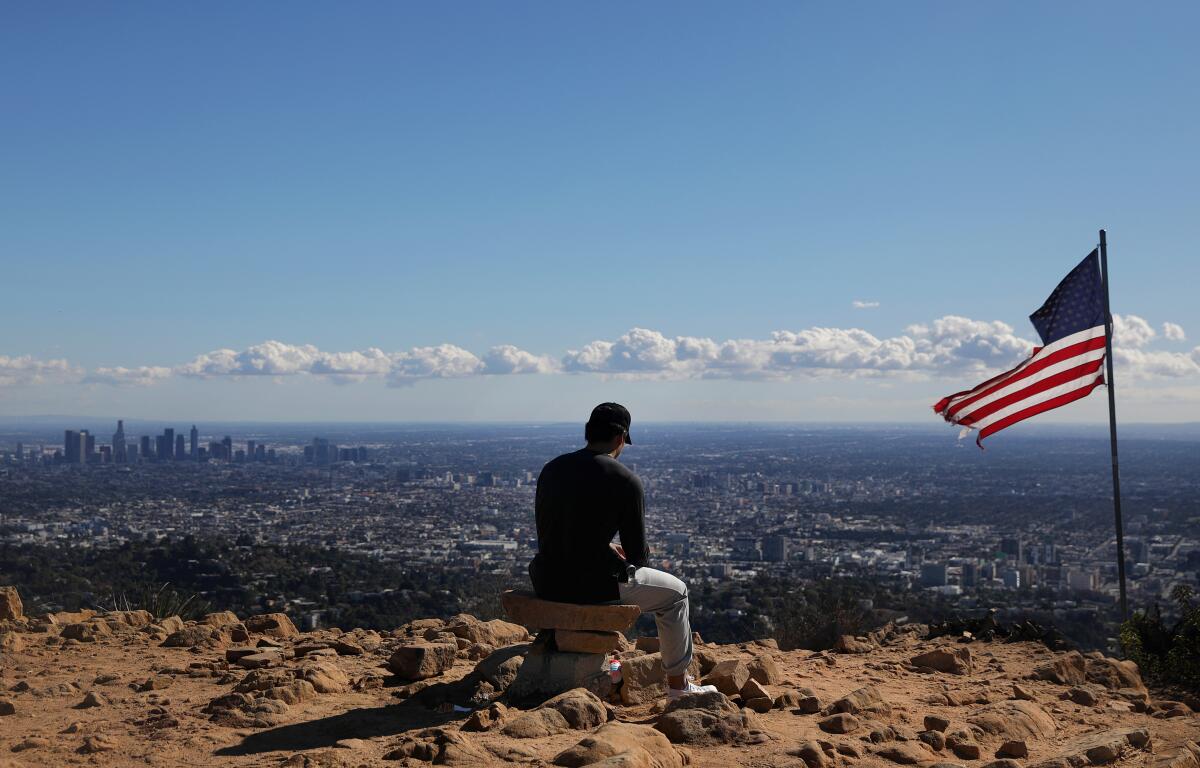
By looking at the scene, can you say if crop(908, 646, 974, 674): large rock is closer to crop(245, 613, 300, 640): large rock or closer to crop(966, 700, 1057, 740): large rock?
crop(966, 700, 1057, 740): large rock

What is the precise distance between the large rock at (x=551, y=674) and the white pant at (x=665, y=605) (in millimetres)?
491

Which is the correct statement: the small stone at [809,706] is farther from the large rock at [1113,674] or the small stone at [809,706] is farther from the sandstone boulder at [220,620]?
the sandstone boulder at [220,620]

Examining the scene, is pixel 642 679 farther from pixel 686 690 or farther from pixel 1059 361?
pixel 1059 361

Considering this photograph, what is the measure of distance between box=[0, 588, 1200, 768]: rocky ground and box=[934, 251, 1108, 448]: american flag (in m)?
2.72

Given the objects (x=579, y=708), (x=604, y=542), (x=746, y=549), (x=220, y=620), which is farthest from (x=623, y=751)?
(x=746, y=549)

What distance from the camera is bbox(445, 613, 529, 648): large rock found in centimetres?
854

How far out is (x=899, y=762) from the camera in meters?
5.23

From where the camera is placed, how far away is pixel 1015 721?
611 centimetres

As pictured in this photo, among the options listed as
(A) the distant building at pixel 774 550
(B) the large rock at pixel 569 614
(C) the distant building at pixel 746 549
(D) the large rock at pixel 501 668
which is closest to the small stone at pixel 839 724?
(B) the large rock at pixel 569 614

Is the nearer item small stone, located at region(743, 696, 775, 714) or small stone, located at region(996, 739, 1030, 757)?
small stone, located at region(996, 739, 1030, 757)

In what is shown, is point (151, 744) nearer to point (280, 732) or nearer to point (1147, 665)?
point (280, 732)

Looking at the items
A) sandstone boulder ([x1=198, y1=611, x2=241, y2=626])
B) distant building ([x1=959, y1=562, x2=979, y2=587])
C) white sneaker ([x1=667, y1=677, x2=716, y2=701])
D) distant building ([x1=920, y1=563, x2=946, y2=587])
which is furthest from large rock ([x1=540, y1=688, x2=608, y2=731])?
distant building ([x1=959, y1=562, x2=979, y2=587])

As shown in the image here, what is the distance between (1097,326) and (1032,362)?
0.75 m

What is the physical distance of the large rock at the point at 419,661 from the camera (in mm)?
7047
